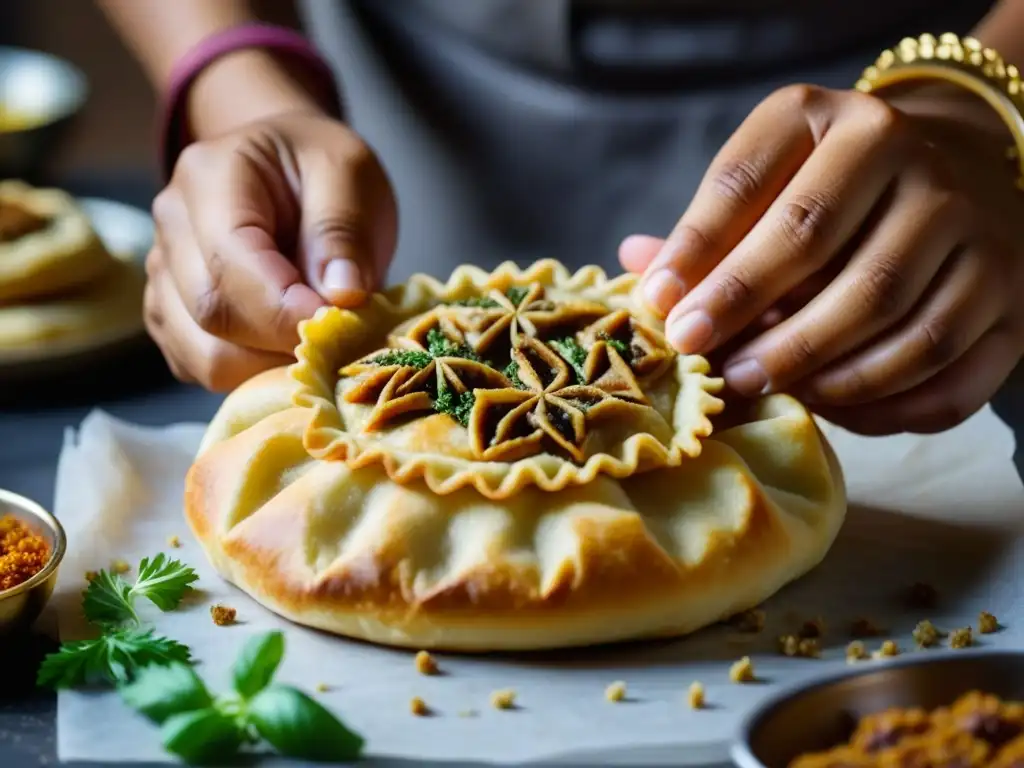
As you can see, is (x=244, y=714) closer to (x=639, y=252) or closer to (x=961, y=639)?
(x=961, y=639)

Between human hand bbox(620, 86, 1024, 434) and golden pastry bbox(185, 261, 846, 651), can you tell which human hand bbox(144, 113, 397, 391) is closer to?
golden pastry bbox(185, 261, 846, 651)

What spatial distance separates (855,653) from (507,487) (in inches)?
22.8

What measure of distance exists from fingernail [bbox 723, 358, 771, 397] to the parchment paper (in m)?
0.32

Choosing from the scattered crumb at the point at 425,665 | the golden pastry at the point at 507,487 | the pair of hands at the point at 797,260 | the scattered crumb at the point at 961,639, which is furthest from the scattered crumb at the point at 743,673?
the pair of hands at the point at 797,260

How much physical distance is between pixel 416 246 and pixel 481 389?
5.88ft

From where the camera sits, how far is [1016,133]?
2604 millimetres

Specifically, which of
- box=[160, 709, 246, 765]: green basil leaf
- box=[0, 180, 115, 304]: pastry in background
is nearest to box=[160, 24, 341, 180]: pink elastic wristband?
box=[0, 180, 115, 304]: pastry in background

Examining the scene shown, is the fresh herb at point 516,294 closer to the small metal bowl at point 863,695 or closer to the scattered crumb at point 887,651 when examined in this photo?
the scattered crumb at point 887,651

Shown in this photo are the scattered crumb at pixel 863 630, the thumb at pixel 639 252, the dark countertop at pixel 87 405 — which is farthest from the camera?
the dark countertop at pixel 87 405

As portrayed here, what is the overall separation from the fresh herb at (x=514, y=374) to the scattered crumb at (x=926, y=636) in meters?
0.73

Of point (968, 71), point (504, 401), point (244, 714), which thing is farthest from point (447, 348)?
point (968, 71)

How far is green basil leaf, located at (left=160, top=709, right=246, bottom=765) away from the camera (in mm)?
1874

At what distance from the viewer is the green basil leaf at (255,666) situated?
6.37ft

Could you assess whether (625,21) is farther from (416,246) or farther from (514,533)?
(514,533)
